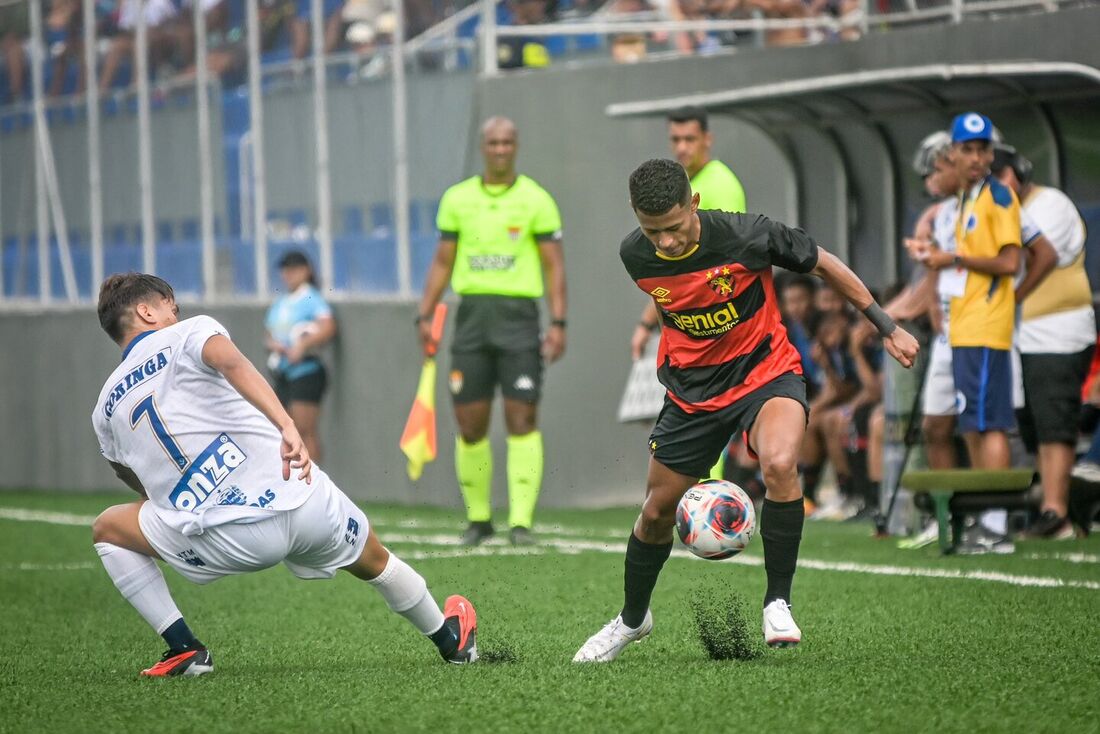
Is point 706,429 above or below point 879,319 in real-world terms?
below

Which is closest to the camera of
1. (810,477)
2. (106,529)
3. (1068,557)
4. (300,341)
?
(106,529)

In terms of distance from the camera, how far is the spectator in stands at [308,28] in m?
17.5

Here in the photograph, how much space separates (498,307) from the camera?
11812 millimetres

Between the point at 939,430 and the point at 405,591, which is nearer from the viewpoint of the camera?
the point at 405,591

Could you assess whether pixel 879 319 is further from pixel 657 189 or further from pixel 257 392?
pixel 257 392

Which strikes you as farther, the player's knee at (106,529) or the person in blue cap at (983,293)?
the person in blue cap at (983,293)

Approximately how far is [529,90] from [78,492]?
791 cm

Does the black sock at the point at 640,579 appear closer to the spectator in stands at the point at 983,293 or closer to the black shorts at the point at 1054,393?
the spectator in stands at the point at 983,293

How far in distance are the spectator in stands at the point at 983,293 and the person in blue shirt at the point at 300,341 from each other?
7503 millimetres

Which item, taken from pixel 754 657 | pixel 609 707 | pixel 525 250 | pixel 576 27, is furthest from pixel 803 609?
pixel 576 27

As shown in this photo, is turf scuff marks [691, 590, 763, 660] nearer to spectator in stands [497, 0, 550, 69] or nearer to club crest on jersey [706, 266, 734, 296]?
club crest on jersey [706, 266, 734, 296]

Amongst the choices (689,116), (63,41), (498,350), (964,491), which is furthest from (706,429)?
(63,41)

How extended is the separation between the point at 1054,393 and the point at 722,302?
4795mm

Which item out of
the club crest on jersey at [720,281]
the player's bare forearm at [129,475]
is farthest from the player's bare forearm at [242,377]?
the club crest on jersey at [720,281]
